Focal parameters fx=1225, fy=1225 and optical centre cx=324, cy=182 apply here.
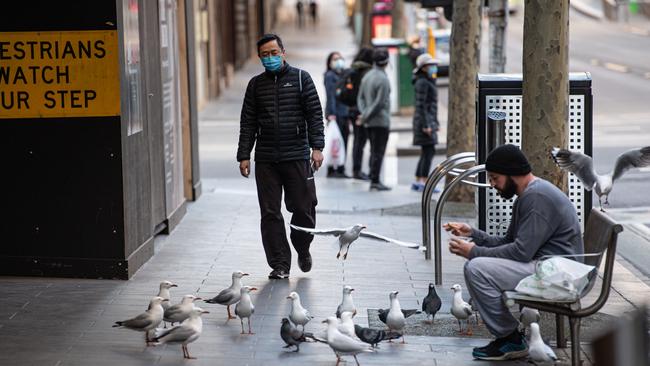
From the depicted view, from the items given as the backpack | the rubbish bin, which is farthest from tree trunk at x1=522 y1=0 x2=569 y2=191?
the backpack

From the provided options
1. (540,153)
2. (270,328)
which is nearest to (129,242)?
(270,328)

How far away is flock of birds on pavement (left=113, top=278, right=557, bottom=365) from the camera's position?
668 cm

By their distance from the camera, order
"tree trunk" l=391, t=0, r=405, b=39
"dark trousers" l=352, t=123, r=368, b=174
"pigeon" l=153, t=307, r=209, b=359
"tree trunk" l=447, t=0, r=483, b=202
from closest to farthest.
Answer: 1. "pigeon" l=153, t=307, r=209, b=359
2. "tree trunk" l=447, t=0, r=483, b=202
3. "dark trousers" l=352, t=123, r=368, b=174
4. "tree trunk" l=391, t=0, r=405, b=39

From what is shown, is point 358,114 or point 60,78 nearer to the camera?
point 60,78

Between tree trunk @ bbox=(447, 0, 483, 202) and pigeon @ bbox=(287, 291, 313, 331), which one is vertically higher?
tree trunk @ bbox=(447, 0, 483, 202)

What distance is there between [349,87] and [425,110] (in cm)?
124

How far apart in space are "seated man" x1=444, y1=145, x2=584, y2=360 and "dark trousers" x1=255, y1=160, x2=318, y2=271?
2630 millimetres

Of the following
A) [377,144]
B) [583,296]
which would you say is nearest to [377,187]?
[377,144]

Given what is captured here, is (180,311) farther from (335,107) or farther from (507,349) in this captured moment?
(335,107)

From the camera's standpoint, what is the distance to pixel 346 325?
688 cm

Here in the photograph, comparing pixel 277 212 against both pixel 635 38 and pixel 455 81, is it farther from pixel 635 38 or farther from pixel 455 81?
pixel 635 38

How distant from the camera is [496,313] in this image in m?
7.02

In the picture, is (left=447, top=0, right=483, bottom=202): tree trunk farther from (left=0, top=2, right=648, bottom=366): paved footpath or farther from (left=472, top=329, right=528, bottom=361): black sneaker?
(left=472, top=329, right=528, bottom=361): black sneaker

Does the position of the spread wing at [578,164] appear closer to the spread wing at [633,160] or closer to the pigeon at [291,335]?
the spread wing at [633,160]
